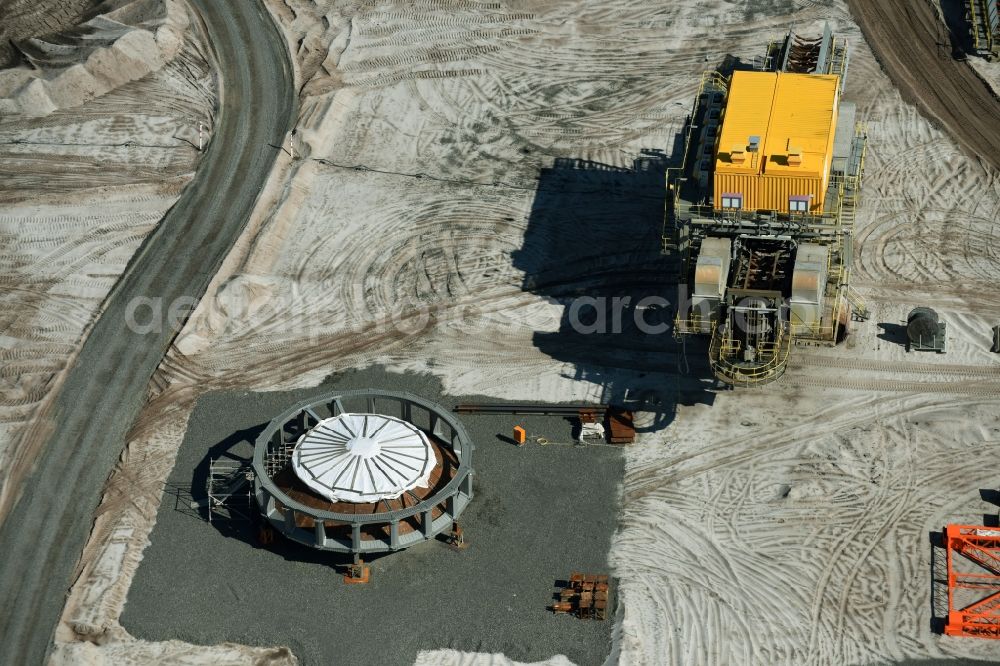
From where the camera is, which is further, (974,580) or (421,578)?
(421,578)

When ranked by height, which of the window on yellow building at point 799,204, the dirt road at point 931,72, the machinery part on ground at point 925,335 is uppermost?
the dirt road at point 931,72

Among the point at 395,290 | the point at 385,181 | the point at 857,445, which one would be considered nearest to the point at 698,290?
the point at 857,445

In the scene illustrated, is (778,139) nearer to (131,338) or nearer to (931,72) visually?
(931,72)

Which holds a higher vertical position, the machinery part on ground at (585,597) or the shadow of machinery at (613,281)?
the shadow of machinery at (613,281)

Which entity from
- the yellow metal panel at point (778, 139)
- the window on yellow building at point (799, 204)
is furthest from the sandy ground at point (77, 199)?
the window on yellow building at point (799, 204)

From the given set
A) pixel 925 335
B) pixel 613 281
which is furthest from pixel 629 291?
pixel 925 335

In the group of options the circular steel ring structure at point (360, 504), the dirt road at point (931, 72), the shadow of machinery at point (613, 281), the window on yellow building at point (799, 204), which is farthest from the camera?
the dirt road at point (931, 72)

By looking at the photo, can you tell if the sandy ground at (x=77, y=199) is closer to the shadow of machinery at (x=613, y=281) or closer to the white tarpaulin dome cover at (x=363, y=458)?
the white tarpaulin dome cover at (x=363, y=458)
